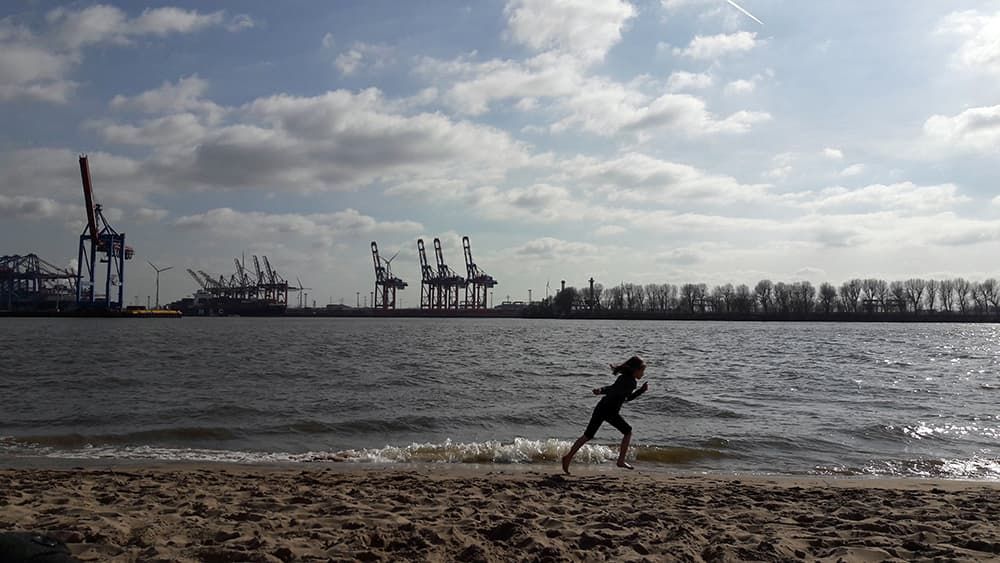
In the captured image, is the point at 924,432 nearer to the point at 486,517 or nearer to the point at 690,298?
the point at 486,517

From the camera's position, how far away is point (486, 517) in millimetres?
5746

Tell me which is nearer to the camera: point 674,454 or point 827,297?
point 674,454

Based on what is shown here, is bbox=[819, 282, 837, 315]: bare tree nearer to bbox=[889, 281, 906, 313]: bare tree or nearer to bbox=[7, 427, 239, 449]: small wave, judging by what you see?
bbox=[889, 281, 906, 313]: bare tree

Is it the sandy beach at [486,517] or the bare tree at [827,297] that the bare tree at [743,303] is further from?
the sandy beach at [486,517]

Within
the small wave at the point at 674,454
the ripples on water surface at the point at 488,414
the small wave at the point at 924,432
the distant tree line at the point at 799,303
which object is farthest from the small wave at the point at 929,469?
Answer: the distant tree line at the point at 799,303

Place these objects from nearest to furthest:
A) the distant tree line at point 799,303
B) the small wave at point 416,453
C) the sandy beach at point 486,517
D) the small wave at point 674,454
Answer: the sandy beach at point 486,517 < the small wave at point 416,453 < the small wave at point 674,454 < the distant tree line at point 799,303

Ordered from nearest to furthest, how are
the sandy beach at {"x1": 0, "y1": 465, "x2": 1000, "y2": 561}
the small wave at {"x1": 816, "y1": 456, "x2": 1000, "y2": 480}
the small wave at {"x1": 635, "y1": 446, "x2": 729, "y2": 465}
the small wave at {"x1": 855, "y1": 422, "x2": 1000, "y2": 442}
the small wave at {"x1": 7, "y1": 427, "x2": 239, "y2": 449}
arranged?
the sandy beach at {"x1": 0, "y1": 465, "x2": 1000, "y2": 561} → the small wave at {"x1": 816, "y1": 456, "x2": 1000, "y2": 480} → the small wave at {"x1": 635, "y1": 446, "x2": 729, "y2": 465} → the small wave at {"x1": 7, "y1": 427, "x2": 239, "y2": 449} → the small wave at {"x1": 855, "y1": 422, "x2": 1000, "y2": 442}

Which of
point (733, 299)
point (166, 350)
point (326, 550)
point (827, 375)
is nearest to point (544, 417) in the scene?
point (326, 550)

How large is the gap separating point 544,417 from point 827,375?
47.7ft

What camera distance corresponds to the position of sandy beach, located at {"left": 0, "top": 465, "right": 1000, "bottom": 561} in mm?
4773

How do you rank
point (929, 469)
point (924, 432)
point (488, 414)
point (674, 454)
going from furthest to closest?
1. point (488, 414)
2. point (924, 432)
3. point (674, 454)
4. point (929, 469)

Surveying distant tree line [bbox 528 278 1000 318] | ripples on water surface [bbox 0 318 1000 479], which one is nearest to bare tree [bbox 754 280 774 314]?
distant tree line [bbox 528 278 1000 318]

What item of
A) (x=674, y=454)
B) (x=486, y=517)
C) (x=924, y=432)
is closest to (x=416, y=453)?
(x=674, y=454)

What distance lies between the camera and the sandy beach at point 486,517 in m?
4.77
